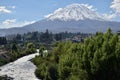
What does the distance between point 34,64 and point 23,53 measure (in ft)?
72.6

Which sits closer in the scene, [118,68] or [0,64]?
[118,68]

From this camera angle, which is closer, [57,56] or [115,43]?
[115,43]

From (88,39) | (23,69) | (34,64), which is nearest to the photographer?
(88,39)

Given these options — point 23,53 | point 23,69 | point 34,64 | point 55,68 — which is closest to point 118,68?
point 55,68

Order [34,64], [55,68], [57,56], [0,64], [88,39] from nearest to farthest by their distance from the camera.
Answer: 1. [88,39]
2. [55,68]
3. [57,56]
4. [34,64]
5. [0,64]

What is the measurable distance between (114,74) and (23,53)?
71.0m

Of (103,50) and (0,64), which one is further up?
(103,50)

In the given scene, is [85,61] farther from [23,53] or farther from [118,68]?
[23,53]

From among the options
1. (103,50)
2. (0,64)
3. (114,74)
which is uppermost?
(103,50)

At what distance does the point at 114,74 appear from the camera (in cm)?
3450

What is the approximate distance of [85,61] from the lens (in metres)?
35.8

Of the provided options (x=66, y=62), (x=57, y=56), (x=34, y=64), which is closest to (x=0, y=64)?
(x=34, y=64)

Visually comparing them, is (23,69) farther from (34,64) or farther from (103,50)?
(103,50)

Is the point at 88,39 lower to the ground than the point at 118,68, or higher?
higher
